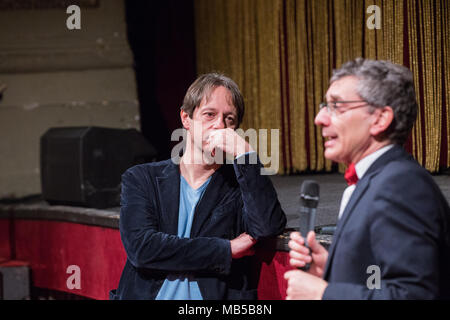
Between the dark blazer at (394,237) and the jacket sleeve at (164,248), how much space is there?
51cm

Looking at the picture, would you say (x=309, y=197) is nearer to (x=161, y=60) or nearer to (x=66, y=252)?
(x=66, y=252)

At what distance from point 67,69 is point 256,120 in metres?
1.61

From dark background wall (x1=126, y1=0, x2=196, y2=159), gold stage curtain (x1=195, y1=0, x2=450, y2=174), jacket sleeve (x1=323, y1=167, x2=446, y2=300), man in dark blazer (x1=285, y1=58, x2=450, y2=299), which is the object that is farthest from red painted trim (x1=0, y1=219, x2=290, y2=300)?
gold stage curtain (x1=195, y1=0, x2=450, y2=174)

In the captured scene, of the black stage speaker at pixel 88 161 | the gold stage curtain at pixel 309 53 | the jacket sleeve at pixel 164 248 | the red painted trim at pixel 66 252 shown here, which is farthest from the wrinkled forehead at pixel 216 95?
the gold stage curtain at pixel 309 53

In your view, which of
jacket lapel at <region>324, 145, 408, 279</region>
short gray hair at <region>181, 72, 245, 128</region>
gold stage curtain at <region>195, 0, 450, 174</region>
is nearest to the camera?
jacket lapel at <region>324, 145, 408, 279</region>

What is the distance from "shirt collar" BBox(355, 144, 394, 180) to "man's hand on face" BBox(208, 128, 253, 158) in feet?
1.46

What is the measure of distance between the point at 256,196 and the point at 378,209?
56 cm

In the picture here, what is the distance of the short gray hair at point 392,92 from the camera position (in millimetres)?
1137

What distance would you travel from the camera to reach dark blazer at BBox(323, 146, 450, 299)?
39.0 inches

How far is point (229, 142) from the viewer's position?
156 centimetres

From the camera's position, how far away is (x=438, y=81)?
148 inches

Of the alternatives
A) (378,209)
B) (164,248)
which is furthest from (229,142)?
(378,209)

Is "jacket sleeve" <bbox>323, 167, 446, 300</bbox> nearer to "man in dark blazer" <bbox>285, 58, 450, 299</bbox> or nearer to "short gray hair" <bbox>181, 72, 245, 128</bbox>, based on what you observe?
"man in dark blazer" <bbox>285, 58, 450, 299</bbox>

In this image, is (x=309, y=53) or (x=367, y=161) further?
(x=309, y=53)
